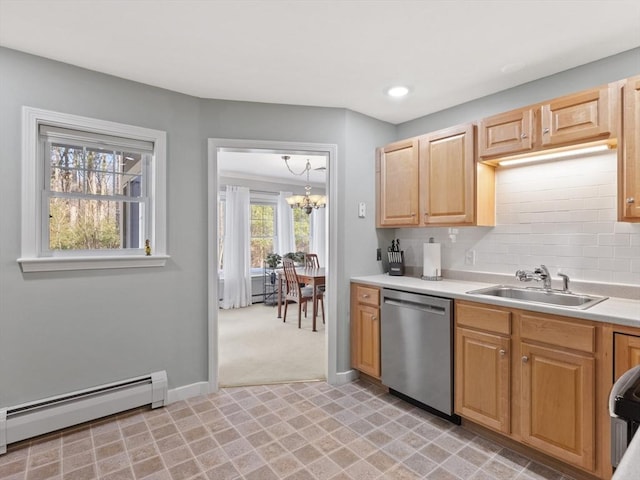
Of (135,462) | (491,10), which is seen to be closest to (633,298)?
(491,10)

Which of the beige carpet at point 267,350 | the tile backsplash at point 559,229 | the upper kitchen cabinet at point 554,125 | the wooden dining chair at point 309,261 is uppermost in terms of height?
the upper kitchen cabinet at point 554,125

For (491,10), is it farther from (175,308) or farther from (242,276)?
(242,276)

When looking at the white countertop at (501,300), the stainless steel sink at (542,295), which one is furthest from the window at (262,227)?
the stainless steel sink at (542,295)

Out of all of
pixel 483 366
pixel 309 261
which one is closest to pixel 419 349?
pixel 483 366

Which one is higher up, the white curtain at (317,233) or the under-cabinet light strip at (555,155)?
the under-cabinet light strip at (555,155)

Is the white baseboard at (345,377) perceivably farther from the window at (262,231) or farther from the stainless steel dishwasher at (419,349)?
the window at (262,231)

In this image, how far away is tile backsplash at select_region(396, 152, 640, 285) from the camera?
7.04 ft

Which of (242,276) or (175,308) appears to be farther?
(242,276)

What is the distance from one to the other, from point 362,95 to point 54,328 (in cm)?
271

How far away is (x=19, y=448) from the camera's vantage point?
80.9 inches

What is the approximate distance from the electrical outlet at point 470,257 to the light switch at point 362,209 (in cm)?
94

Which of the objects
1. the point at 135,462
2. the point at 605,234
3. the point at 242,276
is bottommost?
the point at 135,462

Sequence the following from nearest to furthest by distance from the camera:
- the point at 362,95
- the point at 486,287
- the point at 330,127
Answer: the point at 486,287
the point at 362,95
the point at 330,127

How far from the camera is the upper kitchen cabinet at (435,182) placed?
8.45 ft
